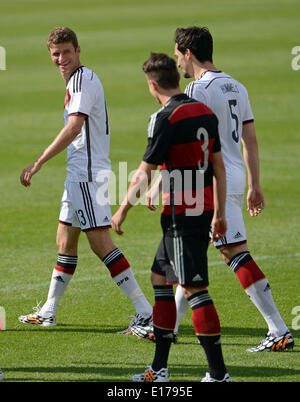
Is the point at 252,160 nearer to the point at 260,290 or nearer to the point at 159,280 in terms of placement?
the point at 260,290

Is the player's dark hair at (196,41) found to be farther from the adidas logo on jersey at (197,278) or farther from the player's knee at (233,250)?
the adidas logo on jersey at (197,278)

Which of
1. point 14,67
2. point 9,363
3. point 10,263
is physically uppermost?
point 14,67

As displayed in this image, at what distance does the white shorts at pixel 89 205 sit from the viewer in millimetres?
6605

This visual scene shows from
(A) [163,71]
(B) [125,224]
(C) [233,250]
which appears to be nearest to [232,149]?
(C) [233,250]

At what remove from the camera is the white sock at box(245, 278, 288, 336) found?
6.09 m

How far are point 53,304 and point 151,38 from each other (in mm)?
22881

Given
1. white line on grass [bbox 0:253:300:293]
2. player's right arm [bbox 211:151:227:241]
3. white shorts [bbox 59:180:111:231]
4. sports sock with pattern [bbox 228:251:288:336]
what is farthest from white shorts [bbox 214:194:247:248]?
white line on grass [bbox 0:253:300:293]

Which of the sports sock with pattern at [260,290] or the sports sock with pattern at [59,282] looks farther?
the sports sock with pattern at [59,282]

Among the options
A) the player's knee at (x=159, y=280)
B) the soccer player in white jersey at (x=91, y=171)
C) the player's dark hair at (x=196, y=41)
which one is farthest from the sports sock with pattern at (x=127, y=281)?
the player's dark hair at (x=196, y=41)

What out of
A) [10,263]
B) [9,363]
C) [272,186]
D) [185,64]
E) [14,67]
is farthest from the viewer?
[14,67]

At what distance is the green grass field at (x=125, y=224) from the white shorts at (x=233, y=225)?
31.0 inches

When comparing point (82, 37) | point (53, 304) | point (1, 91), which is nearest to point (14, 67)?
point (1, 91)

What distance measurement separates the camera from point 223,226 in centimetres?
536
